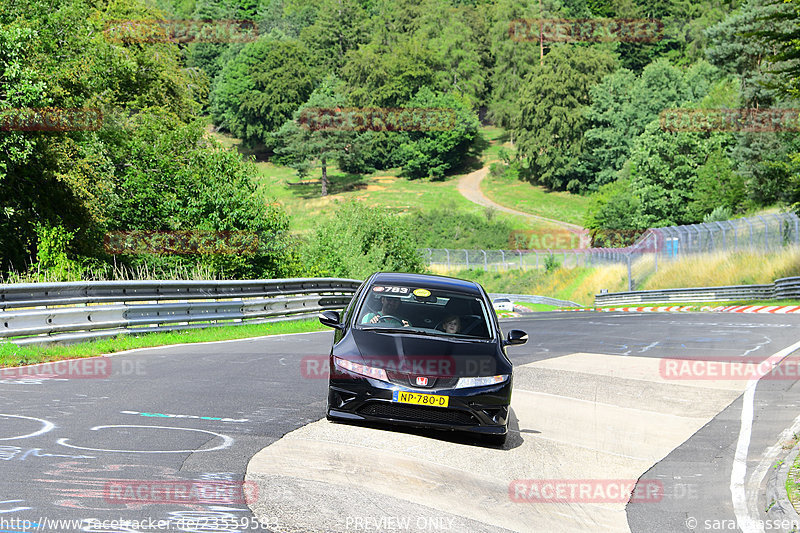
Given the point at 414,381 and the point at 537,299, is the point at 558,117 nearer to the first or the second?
the point at 537,299

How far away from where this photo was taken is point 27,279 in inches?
713

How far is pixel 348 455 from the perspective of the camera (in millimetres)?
7445

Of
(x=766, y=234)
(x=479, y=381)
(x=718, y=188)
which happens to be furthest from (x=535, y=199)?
(x=479, y=381)

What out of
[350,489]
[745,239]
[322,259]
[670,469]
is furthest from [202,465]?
[745,239]

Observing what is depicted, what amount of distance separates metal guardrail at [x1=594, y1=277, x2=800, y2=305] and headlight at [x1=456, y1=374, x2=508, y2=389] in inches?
1248

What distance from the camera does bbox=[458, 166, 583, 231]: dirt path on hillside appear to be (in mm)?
102625

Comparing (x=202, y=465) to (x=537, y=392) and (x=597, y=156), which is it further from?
(x=597, y=156)

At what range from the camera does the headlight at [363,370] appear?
325 inches

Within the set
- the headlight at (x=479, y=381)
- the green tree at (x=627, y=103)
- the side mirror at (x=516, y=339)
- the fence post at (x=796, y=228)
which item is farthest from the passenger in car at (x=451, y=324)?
the green tree at (x=627, y=103)

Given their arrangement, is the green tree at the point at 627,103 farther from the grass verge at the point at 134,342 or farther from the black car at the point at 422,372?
the black car at the point at 422,372

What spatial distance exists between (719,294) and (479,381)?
123 ft

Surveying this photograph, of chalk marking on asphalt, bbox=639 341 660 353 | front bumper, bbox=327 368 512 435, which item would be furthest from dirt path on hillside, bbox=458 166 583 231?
front bumper, bbox=327 368 512 435

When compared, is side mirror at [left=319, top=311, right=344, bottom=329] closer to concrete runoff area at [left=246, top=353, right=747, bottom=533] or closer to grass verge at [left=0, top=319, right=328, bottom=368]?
concrete runoff area at [left=246, top=353, right=747, bottom=533]

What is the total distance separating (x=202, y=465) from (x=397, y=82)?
135m
